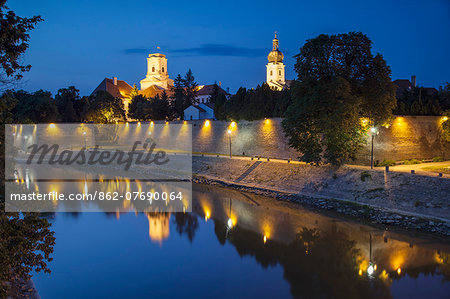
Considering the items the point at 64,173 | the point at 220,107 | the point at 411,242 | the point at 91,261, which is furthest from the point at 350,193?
the point at 64,173

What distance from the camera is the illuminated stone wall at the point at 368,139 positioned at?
68.7ft

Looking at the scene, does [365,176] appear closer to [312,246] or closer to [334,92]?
[334,92]

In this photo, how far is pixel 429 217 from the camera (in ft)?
42.2

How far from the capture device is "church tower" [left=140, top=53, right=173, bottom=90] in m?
66.6

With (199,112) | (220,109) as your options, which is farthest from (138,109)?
(220,109)

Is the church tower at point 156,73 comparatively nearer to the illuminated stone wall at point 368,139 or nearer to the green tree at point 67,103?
the green tree at point 67,103

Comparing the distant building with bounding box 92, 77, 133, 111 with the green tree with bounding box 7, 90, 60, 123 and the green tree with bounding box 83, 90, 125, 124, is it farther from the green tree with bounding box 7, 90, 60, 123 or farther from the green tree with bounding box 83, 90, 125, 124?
the green tree with bounding box 7, 90, 60, 123

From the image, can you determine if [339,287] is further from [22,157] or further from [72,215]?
[22,157]

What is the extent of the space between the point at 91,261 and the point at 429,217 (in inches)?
435

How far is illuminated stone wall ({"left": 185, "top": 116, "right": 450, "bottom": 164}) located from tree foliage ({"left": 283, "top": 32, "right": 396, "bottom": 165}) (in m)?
3.74

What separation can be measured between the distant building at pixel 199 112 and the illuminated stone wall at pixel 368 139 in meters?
5.82

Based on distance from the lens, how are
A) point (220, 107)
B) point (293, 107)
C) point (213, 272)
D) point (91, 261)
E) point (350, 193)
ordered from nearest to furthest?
1. point (213, 272)
2. point (91, 261)
3. point (350, 193)
4. point (293, 107)
5. point (220, 107)

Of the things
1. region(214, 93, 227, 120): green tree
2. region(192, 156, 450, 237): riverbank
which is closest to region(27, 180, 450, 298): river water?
region(192, 156, 450, 237): riverbank

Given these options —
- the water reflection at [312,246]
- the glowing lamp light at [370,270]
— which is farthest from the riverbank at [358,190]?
the glowing lamp light at [370,270]
